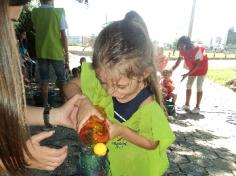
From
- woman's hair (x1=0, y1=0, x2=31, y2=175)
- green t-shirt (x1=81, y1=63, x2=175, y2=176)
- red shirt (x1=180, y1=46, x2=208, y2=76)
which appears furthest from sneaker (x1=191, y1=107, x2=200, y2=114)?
woman's hair (x1=0, y1=0, x2=31, y2=175)

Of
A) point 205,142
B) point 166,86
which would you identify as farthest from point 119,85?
point 166,86

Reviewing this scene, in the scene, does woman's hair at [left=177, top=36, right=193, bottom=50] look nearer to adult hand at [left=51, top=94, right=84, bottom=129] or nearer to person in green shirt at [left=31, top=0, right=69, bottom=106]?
person in green shirt at [left=31, top=0, right=69, bottom=106]

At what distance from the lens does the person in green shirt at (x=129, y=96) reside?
2.09 meters

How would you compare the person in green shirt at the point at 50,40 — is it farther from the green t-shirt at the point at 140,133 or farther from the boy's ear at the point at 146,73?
the boy's ear at the point at 146,73

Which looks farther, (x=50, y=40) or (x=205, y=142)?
(x=50, y=40)

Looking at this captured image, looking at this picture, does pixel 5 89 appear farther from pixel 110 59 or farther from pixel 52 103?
pixel 52 103

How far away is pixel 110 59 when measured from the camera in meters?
2.10

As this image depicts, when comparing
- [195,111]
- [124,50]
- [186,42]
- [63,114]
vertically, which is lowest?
[195,111]

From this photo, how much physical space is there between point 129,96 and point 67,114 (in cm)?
41

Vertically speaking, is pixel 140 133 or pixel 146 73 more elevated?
pixel 146 73

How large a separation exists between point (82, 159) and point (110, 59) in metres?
0.63

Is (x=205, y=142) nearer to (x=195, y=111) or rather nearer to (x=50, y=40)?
(x=195, y=111)

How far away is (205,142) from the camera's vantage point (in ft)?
19.2

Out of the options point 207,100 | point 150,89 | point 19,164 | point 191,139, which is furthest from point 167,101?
point 19,164
